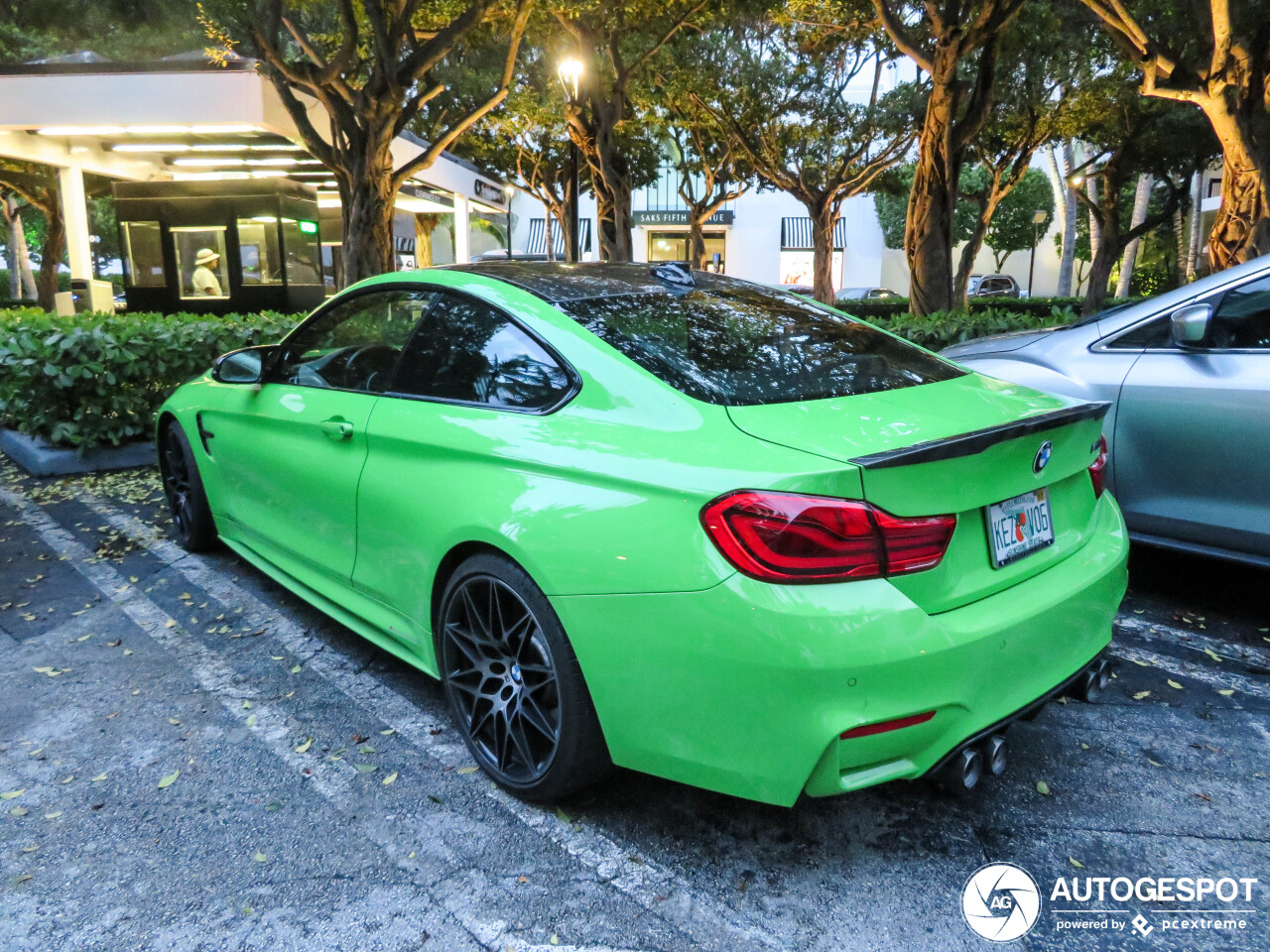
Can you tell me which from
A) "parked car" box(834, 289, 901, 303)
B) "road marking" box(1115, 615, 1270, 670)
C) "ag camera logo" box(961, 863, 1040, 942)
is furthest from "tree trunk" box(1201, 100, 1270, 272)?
"parked car" box(834, 289, 901, 303)

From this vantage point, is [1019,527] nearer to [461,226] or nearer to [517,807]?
[517,807]

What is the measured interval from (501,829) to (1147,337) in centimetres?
333

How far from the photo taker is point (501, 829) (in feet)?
8.29

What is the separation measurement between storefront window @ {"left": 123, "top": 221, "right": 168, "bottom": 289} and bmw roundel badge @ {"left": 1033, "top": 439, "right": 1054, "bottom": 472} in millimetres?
18470

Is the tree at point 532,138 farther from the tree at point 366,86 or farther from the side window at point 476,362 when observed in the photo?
the side window at point 476,362

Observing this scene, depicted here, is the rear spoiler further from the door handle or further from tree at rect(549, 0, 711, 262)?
tree at rect(549, 0, 711, 262)

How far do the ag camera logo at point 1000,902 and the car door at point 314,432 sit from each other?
214 cm

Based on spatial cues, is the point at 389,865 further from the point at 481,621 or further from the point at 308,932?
the point at 481,621

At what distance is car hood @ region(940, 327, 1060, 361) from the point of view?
14.9ft

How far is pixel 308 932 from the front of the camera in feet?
7.03

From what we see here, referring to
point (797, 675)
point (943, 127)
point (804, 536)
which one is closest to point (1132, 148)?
point (943, 127)

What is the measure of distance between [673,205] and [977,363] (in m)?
43.3

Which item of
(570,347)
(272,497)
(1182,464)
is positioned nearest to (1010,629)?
(570,347)

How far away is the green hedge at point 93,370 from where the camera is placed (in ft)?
22.1
